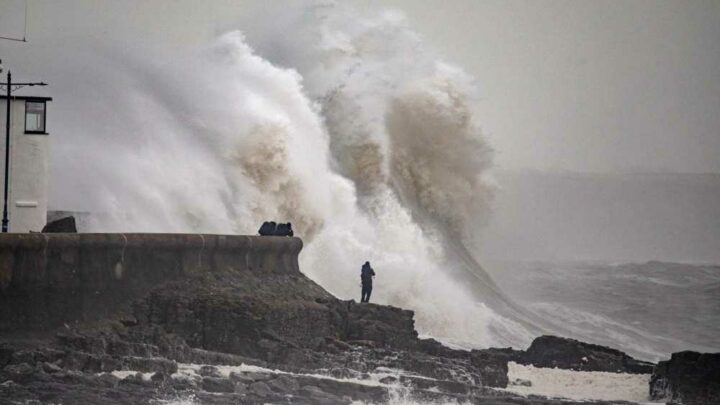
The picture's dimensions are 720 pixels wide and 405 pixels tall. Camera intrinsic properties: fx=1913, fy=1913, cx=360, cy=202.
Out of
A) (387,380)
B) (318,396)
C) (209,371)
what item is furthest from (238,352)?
(387,380)

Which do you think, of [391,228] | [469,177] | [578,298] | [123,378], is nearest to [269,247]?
[123,378]

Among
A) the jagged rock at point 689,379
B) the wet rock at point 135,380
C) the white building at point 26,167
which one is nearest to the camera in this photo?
the wet rock at point 135,380

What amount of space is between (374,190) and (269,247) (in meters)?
10.9

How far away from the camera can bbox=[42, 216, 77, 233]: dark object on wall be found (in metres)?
21.7

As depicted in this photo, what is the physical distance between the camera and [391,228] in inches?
1326

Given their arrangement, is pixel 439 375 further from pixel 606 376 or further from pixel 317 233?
pixel 317 233

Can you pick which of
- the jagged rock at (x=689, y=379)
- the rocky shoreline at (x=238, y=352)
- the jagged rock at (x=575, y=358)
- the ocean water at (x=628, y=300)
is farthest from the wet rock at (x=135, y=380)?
the ocean water at (x=628, y=300)

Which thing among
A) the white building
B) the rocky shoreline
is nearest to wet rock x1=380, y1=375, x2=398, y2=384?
the rocky shoreline

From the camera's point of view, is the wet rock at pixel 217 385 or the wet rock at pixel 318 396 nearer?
the wet rock at pixel 217 385

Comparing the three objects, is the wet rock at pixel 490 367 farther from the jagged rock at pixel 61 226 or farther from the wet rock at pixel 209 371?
the jagged rock at pixel 61 226

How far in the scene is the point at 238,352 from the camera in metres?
21.5

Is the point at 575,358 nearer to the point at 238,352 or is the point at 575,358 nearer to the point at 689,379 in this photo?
the point at 689,379

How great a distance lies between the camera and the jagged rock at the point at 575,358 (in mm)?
24266

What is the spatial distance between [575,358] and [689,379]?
6.17ft
